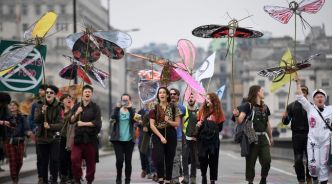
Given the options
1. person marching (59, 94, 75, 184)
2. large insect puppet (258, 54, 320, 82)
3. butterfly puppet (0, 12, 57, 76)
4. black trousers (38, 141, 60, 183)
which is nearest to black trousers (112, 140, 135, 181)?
person marching (59, 94, 75, 184)

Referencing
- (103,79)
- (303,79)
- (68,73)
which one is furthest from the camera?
(303,79)

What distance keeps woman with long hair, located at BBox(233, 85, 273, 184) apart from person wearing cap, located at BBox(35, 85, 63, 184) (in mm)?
3543

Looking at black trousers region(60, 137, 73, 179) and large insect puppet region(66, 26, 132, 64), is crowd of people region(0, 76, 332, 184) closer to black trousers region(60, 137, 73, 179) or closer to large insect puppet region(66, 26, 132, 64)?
black trousers region(60, 137, 73, 179)

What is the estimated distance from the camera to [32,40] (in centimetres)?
1678

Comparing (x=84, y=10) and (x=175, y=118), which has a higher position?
(x=84, y=10)

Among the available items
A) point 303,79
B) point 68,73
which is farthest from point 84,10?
point 68,73

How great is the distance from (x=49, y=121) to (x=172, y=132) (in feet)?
8.84

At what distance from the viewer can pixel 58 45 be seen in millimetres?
128375

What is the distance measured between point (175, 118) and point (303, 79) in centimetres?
12762

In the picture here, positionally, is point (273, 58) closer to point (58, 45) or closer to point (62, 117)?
point (58, 45)

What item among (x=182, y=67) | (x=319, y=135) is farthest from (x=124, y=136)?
(x=319, y=135)

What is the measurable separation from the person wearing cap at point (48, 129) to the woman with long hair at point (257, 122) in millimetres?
3543

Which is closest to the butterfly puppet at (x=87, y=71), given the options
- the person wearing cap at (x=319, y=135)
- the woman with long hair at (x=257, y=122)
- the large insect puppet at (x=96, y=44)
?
the large insect puppet at (x=96, y=44)

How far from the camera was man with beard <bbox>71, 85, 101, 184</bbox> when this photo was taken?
625 inches
